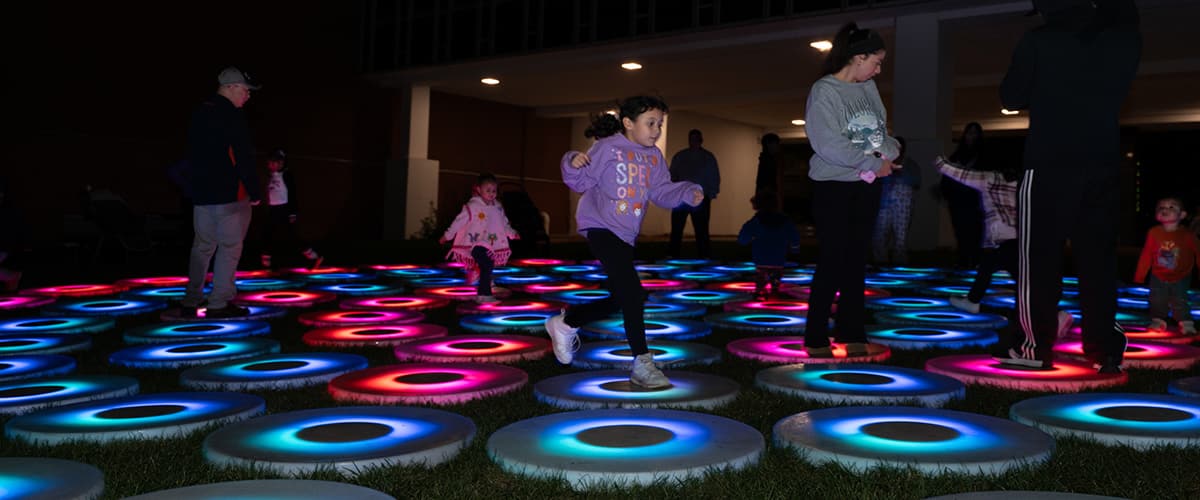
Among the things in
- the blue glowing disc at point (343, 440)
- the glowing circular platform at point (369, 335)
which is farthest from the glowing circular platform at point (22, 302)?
the blue glowing disc at point (343, 440)

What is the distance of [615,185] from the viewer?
13.4 ft

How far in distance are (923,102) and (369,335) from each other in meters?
11.9

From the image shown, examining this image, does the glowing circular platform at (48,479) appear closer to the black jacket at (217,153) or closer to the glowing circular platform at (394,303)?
the black jacket at (217,153)

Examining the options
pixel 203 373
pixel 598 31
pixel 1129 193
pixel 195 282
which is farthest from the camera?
pixel 1129 193

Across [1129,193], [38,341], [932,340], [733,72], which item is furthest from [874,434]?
[1129,193]

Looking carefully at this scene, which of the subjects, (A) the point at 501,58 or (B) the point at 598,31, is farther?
(A) the point at 501,58

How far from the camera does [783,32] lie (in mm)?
15664

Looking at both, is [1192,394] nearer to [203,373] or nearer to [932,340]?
[932,340]

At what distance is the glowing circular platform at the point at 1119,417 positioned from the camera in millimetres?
2932

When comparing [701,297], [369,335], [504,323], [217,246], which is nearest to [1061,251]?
[504,323]

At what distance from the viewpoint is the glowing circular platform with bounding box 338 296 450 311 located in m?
7.05

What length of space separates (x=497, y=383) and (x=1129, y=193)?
29.8 metres

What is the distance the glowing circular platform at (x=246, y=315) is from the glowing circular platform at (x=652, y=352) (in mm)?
2801

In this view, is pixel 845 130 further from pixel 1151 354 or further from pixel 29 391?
pixel 29 391
